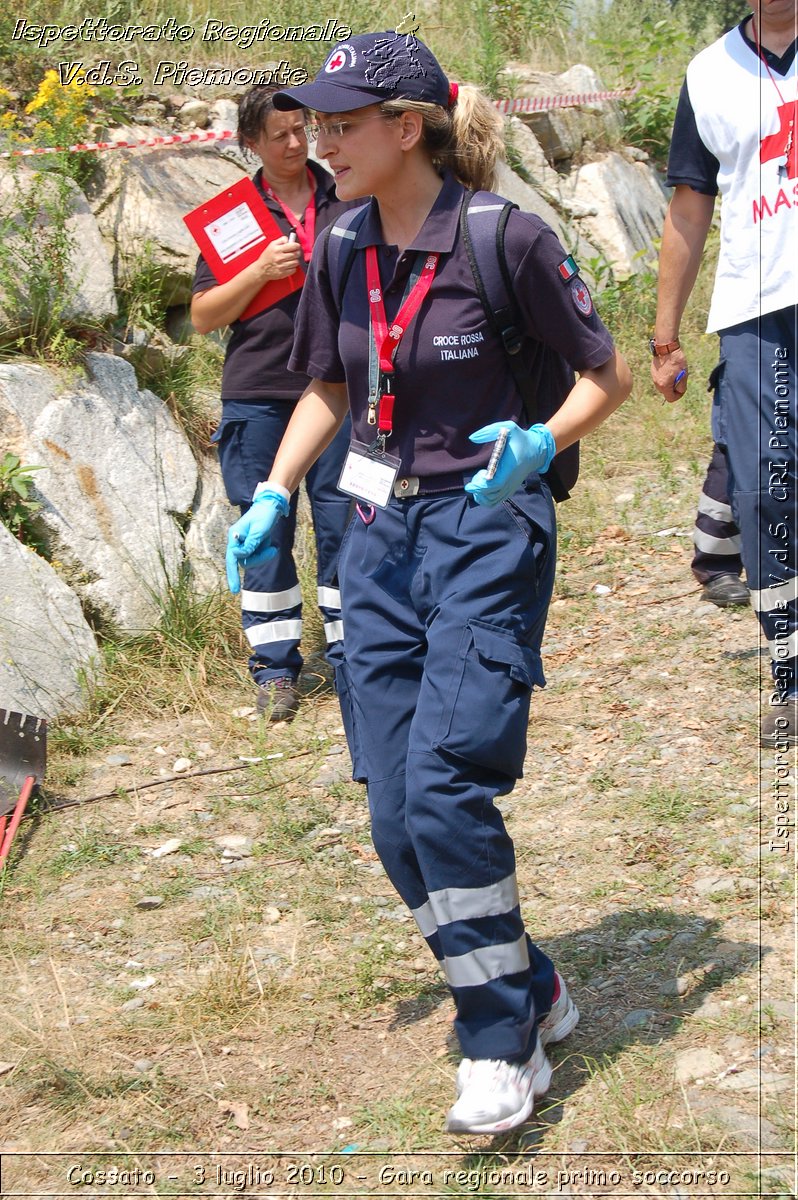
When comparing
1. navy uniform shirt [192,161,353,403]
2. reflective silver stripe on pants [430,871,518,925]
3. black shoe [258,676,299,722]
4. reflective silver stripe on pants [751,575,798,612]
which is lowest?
black shoe [258,676,299,722]

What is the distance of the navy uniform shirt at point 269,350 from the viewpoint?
15.5 feet

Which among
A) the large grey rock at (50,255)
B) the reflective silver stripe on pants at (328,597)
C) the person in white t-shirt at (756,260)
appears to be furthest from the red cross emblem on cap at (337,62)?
the large grey rock at (50,255)

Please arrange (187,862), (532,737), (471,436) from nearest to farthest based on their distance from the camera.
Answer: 1. (471,436)
2. (187,862)
3. (532,737)

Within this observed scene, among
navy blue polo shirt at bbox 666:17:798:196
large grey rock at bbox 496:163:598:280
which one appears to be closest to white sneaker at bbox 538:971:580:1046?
navy blue polo shirt at bbox 666:17:798:196

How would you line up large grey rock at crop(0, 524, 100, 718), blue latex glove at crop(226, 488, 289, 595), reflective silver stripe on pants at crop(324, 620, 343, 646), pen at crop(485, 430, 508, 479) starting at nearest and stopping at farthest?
1. pen at crop(485, 430, 508, 479)
2. blue latex glove at crop(226, 488, 289, 595)
3. large grey rock at crop(0, 524, 100, 718)
4. reflective silver stripe on pants at crop(324, 620, 343, 646)

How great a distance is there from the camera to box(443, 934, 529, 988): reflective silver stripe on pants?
7.80 feet

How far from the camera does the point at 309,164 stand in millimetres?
4863

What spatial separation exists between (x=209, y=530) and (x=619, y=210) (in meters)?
4.63

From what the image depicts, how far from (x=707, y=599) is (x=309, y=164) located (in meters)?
2.26

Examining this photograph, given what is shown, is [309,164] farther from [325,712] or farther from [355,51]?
[355,51]

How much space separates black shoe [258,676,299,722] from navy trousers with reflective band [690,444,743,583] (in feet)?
5.39

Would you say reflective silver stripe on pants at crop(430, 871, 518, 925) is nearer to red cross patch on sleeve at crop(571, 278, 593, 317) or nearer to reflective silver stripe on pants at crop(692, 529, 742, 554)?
red cross patch on sleeve at crop(571, 278, 593, 317)

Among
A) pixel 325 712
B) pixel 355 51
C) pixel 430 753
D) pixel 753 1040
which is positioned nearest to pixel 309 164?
pixel 325 712

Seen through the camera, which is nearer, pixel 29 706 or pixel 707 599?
pixel 29 706
